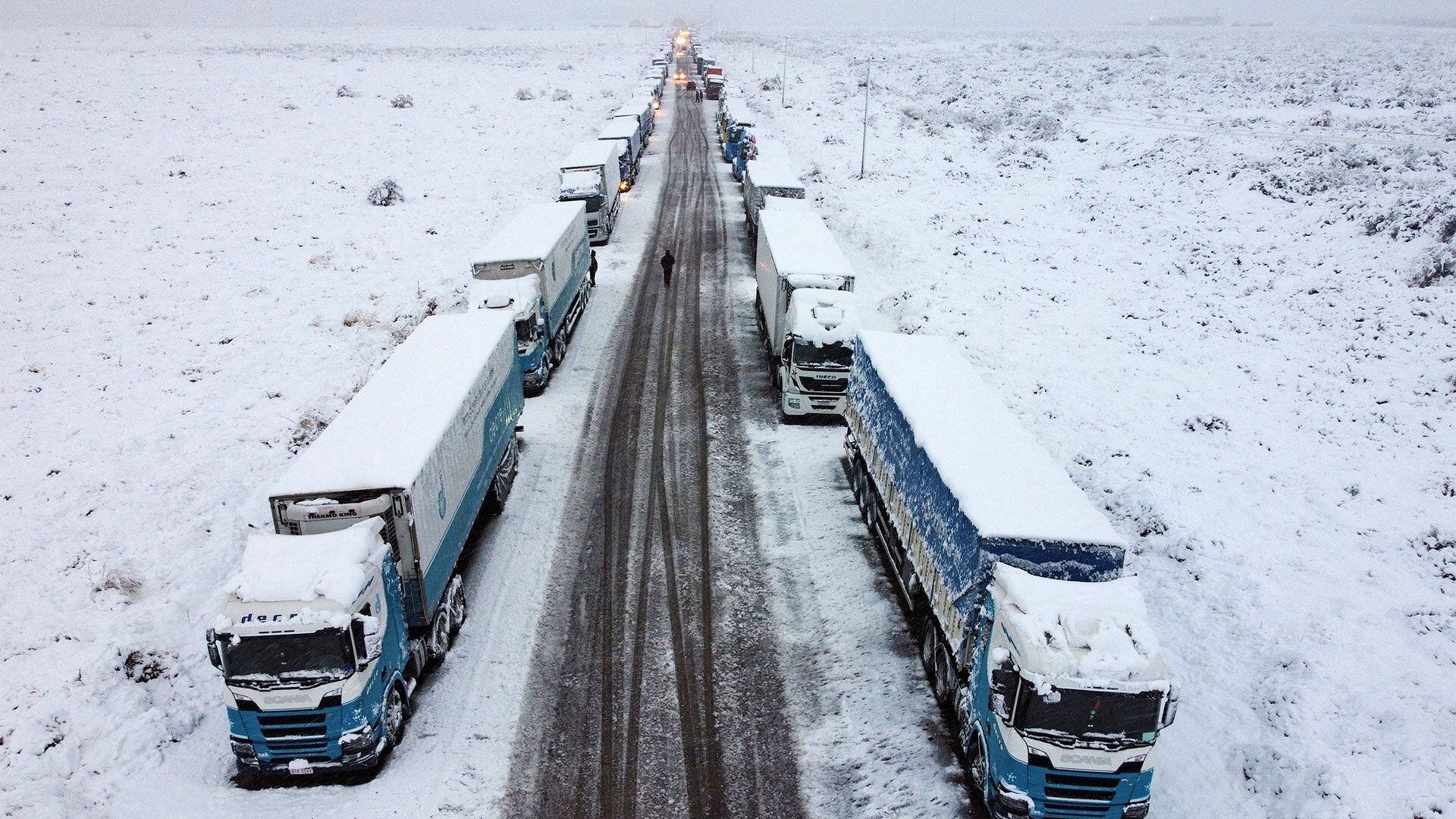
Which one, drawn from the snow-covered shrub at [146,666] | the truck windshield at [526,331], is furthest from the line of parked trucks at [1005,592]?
the snow-covered shrub at [146,666]

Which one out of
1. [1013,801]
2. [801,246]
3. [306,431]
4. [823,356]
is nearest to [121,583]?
[306,431]

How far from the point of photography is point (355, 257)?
32094 millimetres

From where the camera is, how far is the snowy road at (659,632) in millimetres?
11203

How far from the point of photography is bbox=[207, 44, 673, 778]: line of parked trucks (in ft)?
32.9

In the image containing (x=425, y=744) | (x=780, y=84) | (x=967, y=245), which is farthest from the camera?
(x=780, y=84)

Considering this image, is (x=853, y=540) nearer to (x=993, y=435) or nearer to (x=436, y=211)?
(x=993, y=435)

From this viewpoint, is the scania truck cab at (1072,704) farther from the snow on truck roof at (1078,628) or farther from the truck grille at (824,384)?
the truck grille at (824,384)

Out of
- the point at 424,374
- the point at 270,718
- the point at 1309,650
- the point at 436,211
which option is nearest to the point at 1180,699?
the point at 1309,650

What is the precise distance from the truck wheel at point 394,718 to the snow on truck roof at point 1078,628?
339 inches

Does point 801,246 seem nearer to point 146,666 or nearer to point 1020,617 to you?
point 1020,617

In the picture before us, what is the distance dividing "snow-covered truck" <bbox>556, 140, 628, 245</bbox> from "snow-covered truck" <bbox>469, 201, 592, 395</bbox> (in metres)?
7.25

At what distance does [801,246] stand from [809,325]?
483 cm

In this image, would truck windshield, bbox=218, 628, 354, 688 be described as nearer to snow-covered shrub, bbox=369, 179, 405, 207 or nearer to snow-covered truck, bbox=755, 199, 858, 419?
snow-covered truck, bbox=755, 199, 858, 419

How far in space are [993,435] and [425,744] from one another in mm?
10512
